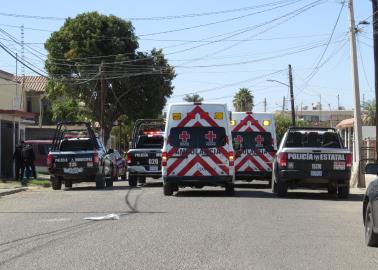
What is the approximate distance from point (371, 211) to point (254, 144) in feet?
48.1

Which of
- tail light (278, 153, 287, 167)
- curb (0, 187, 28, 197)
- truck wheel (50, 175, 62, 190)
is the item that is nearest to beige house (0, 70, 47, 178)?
truck wheel (50, 175, 62, 190)

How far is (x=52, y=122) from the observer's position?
69312 millimetres

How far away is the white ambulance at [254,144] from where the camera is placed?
2395 centimetres

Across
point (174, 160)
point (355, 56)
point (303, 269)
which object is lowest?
point (303, 269)

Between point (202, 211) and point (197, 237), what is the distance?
3.85 meters

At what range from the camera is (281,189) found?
18.9m

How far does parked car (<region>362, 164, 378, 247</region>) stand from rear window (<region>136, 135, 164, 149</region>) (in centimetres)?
1650

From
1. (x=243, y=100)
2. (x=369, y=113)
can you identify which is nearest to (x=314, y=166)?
(x=369, y=113)

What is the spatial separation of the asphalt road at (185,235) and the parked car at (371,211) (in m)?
0.20

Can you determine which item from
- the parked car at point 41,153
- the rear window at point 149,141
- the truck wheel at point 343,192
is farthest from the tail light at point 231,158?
the parked car at point 41,153

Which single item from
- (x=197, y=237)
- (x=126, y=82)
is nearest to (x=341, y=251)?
(x=197, y=237)

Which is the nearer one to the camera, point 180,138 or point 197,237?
point 197,237

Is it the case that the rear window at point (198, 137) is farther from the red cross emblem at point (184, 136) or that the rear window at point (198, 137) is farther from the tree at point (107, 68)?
the tree at point (107, 68)

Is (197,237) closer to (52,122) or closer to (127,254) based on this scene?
(127,254)
